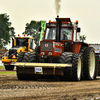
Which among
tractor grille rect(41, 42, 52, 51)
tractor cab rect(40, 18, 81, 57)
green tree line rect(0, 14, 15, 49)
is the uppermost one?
green tree line rect(0, 14, 15, 49)

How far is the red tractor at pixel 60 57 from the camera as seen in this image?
14469 millimetres

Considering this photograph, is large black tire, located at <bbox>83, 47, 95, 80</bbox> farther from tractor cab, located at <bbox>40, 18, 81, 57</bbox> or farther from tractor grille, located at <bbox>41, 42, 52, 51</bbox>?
tractor grille, located at <bbox>41, 42, 52, 51</bbox>

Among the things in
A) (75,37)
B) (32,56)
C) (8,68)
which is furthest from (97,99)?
(8,68)

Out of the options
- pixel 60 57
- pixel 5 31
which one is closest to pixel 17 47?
pixel 60 57

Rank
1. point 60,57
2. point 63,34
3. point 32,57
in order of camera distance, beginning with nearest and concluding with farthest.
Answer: point 60,57 < point 32,57 < point 63,34

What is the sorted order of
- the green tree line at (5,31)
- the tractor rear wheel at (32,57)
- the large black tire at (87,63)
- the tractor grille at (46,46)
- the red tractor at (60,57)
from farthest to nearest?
1. the green tree line at (5,31)
2. the large black tire at (87,63)
3. the tractor grille at (46,46)
4. the tractor rear wheel at (32,57)
5. the red tractor at (60,57)

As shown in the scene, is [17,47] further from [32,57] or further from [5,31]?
[5,31]

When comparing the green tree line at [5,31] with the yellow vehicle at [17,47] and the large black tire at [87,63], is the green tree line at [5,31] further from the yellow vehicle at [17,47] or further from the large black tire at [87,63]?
the large black tire at [87,63]

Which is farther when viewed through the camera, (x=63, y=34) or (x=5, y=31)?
(x=5, y=31)

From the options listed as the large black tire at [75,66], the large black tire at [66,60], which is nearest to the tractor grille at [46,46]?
the large black tire at [66,60]

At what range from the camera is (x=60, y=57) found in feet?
48.6

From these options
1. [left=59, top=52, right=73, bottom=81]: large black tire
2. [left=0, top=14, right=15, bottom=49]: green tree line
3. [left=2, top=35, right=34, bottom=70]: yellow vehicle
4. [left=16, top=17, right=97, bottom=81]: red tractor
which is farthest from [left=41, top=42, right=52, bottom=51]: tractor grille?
[left=0, top=14, right=15, bottom=49]: green tree line

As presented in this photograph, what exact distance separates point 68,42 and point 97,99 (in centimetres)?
748

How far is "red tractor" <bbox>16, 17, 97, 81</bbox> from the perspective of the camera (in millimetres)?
14469
